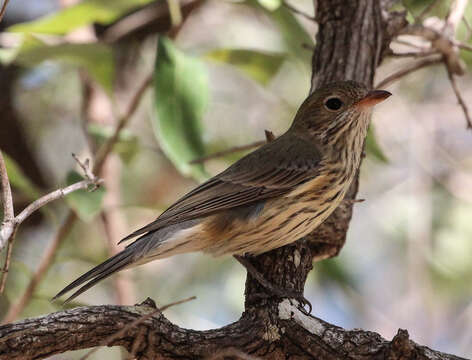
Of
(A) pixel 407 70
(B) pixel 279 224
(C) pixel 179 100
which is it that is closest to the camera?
(B) pixel 279 224

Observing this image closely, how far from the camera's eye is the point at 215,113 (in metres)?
7.41

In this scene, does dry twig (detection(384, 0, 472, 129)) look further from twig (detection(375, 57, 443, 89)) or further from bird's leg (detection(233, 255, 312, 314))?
bird's leg (detection(233, 255, 312, 314))

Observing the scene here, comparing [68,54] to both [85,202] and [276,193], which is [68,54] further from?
[276,193]

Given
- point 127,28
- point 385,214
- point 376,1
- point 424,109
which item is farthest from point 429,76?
point 376,1

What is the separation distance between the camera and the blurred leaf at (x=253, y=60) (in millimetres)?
4758

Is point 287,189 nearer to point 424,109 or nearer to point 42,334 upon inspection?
point 42,334

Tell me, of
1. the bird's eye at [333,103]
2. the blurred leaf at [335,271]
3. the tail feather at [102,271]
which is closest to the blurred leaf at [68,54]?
the bird's eye at [333,103]

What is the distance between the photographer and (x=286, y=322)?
3.21 m

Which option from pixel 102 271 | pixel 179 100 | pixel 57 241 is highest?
pixel 179 100

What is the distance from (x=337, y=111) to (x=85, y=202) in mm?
1567

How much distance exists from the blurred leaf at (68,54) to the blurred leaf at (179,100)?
0.44 m

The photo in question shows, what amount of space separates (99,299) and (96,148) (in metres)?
2.00

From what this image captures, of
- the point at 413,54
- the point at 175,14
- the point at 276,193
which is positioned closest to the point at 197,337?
the point at 276,193

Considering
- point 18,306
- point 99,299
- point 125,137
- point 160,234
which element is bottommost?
point 160,234
